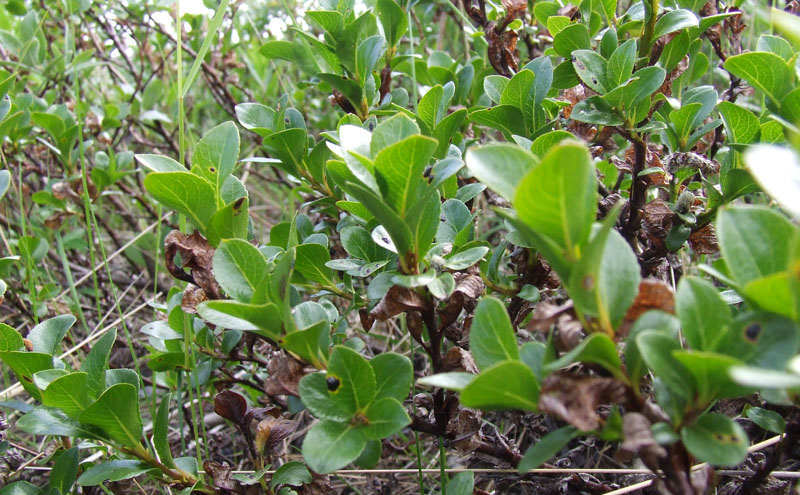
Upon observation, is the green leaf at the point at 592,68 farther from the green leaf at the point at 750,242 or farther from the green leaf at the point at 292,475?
the green leaf at the point at 292,475

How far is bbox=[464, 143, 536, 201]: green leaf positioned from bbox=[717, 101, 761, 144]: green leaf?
57 cm

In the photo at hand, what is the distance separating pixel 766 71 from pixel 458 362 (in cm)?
64

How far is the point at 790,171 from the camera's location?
51 cm

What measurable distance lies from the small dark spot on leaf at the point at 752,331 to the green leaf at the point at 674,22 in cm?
68

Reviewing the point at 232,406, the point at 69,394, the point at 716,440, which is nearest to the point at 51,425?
the point at 69,394

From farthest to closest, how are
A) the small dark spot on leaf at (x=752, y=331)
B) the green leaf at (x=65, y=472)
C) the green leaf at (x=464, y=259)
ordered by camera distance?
the green leaf at (x=65, y=472), the green leaf at (x=464, y=259), the small dark spot on leaf at (x=752, y=331)

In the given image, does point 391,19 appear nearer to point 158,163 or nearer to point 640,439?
point 158,163

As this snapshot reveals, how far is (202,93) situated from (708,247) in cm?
326

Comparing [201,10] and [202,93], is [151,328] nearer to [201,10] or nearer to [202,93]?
[201,10]

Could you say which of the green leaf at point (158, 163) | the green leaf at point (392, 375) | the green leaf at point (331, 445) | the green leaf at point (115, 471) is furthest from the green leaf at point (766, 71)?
the green leaf at point (115, 471)

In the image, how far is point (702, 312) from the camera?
646 mm

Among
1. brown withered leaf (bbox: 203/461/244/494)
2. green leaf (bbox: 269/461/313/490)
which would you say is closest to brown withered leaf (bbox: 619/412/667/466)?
green leaf (bbox: 269/461/313/490)

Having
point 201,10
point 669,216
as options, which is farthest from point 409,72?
A: point 201,10

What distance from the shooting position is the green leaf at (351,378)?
80 centimetres
